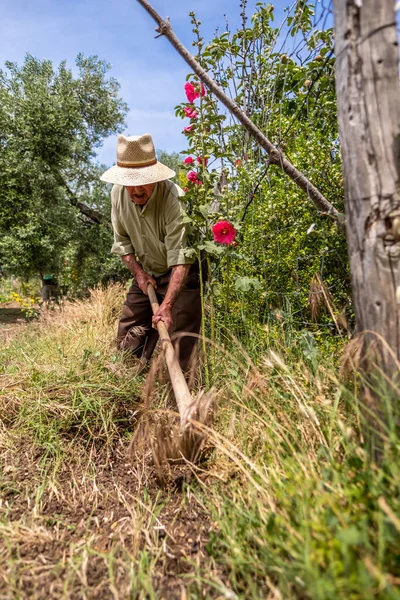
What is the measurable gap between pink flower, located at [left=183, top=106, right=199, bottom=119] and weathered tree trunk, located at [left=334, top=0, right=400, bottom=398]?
135 cm

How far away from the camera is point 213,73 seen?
3277 millimetres

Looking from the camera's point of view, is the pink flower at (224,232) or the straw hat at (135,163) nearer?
the pink flower at (224,232)

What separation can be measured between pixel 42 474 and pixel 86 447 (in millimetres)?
267

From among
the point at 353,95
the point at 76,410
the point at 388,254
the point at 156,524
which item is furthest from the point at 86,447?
the point at 353,95

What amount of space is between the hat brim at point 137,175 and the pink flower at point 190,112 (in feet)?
1.27

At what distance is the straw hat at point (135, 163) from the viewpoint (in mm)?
2582

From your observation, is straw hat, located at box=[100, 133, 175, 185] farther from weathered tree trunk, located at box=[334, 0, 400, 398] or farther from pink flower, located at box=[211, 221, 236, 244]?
weathered tree trunk, located at box=[334, 0, 400, 398]

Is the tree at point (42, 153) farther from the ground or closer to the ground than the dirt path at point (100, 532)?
farther from the ground

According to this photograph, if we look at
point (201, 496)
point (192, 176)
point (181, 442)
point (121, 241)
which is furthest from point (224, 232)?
point (201, 496)

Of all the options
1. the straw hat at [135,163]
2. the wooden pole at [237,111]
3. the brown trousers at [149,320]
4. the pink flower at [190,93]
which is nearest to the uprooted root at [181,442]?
the brown trousers at [149,320]

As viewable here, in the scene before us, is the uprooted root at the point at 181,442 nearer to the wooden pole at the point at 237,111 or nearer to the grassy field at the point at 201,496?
the grassy field at the point at 201,496

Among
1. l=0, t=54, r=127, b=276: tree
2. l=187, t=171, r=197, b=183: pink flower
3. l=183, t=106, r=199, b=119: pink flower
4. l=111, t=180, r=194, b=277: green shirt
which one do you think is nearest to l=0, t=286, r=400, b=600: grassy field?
l=111, t=180, r=194, b=277: green shirt

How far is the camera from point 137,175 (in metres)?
2.58

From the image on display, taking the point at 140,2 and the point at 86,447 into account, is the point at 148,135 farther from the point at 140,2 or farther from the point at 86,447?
the point at 86,447
